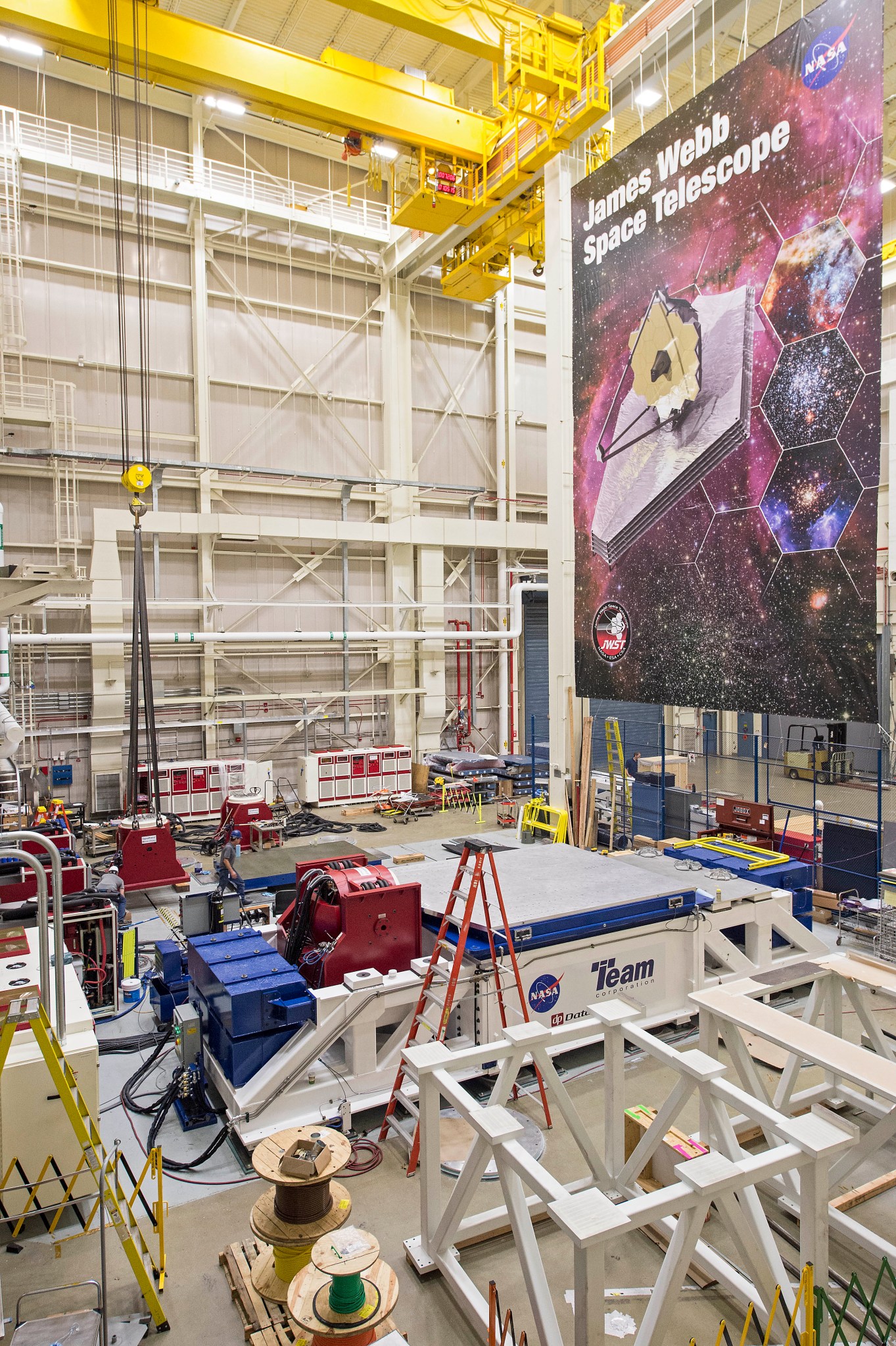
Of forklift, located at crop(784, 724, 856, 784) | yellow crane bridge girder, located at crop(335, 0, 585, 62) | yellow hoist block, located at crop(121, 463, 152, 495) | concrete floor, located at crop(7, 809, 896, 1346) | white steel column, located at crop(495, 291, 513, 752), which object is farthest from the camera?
white steel column, located at crop(495, 291, 513, 752)

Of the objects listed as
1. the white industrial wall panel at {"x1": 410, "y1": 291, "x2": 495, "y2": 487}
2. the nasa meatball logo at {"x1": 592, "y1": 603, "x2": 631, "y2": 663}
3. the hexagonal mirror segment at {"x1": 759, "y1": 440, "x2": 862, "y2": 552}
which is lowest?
the nasa meatball logo at {"x1": 592, "y1": 603, "x2": 631, "y2": 663}

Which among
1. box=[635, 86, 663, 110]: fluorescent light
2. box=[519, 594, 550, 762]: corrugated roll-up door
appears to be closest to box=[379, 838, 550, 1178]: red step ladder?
box=[635, 86, 663, 110]: fluorescent light

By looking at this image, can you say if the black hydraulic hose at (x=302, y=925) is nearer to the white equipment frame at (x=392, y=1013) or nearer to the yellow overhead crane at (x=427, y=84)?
the white equipment frame at (x=392, y=1013)

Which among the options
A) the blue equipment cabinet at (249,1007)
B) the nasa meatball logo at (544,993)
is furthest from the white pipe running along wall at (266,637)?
the nasa meatball logo at (544,993)

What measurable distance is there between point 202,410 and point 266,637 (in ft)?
15.2

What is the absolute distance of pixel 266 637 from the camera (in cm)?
1552

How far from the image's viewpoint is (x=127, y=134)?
50.0 ft

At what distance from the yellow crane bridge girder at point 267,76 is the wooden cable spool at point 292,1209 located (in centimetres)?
1181

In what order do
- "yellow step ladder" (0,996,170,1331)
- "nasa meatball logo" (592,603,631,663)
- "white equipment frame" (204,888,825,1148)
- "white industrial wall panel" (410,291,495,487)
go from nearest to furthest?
"yellow step ladder" (0,996,170,1331)
"white equipment frame" (204,888,825,1148)
"nasa meatball logo" (592,603,631,663)
"white industrial wall panel" (410,291,495,487)

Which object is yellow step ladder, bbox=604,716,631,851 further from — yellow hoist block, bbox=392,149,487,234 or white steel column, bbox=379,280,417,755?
yellow hoist block, bbox=392,149,487,234

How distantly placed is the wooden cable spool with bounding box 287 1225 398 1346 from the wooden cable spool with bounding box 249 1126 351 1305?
36cm

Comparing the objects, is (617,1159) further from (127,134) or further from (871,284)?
(127,134)

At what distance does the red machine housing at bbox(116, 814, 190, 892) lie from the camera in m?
9.72

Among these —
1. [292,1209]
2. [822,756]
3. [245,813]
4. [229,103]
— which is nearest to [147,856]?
[245,813]
